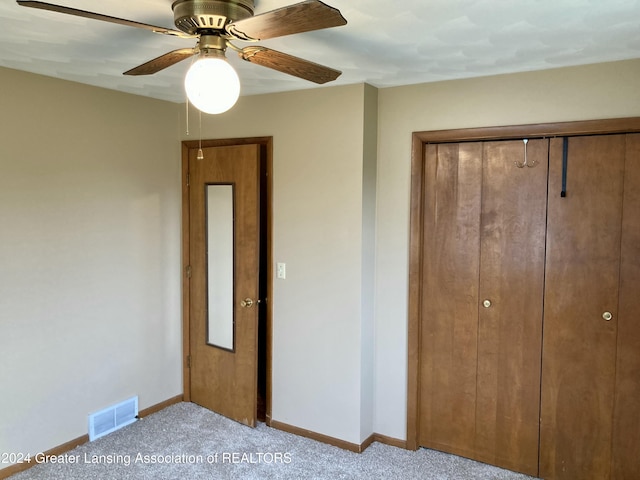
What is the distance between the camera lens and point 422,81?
298 centimetres

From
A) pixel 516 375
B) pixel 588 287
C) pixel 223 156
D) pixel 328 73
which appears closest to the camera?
pixel 328 73

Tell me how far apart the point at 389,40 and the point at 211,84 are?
961 millimetres

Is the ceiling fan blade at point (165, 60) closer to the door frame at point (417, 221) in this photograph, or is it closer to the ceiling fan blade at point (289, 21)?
the ceiling fan blade at point (289, 21)

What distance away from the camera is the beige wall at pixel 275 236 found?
2867 millimetres

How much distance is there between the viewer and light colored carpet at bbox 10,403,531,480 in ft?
9.53

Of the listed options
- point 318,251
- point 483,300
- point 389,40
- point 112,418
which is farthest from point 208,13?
point 112,418

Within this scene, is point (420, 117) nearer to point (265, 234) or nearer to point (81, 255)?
point (265, 234)

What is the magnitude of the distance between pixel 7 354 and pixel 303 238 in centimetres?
182

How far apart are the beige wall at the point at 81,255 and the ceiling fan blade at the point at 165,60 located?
4.14 feet

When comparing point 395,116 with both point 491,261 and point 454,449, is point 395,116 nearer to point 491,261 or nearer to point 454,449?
point 491,261

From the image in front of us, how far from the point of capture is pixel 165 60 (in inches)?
74.7

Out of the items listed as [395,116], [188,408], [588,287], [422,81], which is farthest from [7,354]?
[588,287]

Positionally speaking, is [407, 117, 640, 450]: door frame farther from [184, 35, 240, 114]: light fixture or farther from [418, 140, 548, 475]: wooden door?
[184, 35, 240, 114]: light fixture

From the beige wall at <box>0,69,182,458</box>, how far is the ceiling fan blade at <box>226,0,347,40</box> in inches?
73.5
